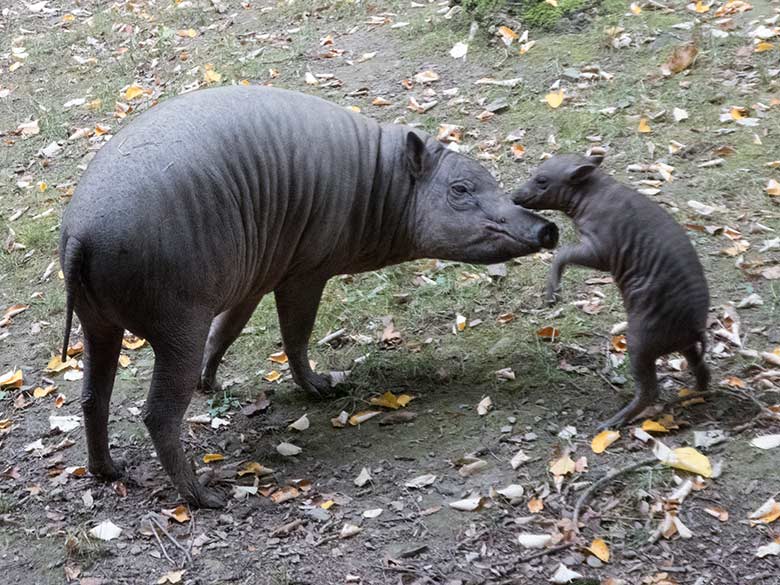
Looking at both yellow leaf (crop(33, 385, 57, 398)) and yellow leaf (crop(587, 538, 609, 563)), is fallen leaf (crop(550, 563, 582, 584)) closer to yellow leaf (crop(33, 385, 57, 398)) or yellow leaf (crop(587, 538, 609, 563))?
yellow leaf (crop(587, 538, 609, 563))

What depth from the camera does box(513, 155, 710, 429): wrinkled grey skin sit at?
3936mm

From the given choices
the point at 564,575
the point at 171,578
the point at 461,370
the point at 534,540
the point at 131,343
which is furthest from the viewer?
the point at 131,343

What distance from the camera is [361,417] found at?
4.83m

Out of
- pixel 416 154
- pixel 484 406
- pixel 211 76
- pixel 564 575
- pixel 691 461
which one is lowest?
pixel 484 406

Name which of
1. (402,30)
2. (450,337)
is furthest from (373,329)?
(402,30)

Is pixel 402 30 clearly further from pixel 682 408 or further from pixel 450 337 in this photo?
pixel 682 408

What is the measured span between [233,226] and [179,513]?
4.40ft

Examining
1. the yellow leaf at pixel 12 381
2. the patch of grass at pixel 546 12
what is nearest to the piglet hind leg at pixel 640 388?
the yellow leaf at pixel 12 381

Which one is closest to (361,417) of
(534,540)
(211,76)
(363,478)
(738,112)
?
(363,478)

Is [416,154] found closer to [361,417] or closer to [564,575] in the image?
[361,417]

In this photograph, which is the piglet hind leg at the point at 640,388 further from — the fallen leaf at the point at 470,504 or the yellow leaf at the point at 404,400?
the yellow leaf at the point at 404,400

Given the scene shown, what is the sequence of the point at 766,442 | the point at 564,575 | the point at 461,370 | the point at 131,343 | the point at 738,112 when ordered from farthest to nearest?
the point at 738,112 → the point at 131,343 → the point at 461,370 → the point at 766,442 → the point at 564,575

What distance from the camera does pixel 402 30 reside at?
28.7ft

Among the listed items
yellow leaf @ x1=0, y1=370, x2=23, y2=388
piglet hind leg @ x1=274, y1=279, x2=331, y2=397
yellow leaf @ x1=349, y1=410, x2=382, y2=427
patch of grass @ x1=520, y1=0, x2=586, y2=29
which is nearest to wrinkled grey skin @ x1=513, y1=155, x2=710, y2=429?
yellow leaf @ x1=349, y1=410, x2=382, y2=427
